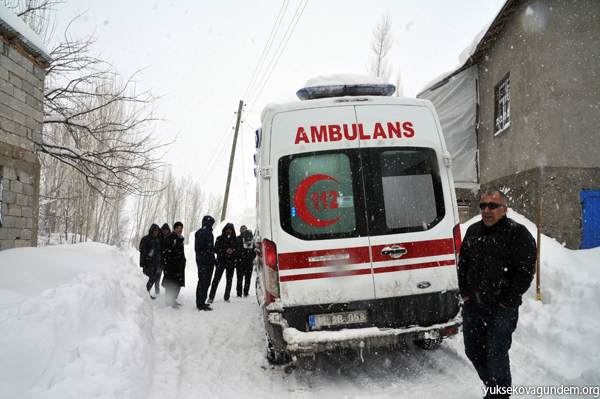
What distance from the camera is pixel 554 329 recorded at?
14.6ft

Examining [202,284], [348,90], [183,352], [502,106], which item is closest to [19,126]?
[202,284]

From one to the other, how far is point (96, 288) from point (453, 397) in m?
3.70

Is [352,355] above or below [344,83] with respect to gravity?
below

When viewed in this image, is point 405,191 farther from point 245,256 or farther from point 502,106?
point 502,106

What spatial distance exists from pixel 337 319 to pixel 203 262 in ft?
15.7

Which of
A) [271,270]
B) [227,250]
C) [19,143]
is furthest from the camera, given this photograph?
[227,250]

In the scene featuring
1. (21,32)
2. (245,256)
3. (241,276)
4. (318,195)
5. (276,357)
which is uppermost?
(21,32)

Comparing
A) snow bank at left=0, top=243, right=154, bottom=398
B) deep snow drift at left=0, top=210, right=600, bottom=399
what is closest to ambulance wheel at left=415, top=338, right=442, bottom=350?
deep snow drift at left=0, top=210, right=600, bottom=399

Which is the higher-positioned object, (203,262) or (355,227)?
(355,227)

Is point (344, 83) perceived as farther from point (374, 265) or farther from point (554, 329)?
point (554, 329)

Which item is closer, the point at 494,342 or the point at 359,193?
the point at 494,342

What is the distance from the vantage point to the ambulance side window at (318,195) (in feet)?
12.4

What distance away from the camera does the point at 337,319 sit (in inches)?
145

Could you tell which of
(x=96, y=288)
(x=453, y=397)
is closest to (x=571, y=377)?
(x=453, y=397)
